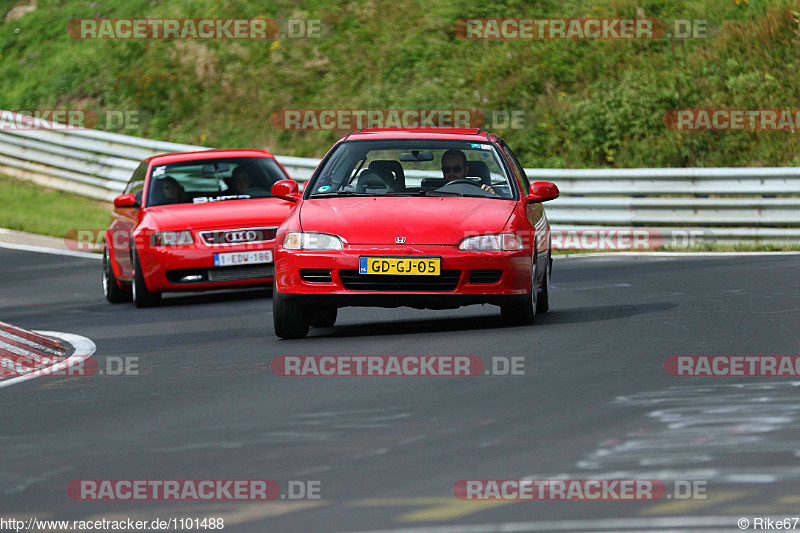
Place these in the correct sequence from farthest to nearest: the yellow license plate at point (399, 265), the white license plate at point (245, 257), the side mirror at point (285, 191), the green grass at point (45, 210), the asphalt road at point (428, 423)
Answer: the green grass at point (45, 210)
the white license plate at point (245, 257)
the side mirror at point (285, 191)
the yellow license plate at point (399, 265)
the asphalt road at point (428, 423)

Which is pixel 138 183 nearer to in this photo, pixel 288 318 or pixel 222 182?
pixel 222 182

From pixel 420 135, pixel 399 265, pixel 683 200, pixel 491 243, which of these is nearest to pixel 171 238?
pixel 420 135

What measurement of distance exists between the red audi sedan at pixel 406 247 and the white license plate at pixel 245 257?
310cm

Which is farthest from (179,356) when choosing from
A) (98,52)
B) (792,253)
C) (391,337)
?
(98,52)

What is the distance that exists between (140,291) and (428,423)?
810cm

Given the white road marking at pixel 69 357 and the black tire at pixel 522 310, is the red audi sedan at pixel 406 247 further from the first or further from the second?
the white road marking at pixel 69 357

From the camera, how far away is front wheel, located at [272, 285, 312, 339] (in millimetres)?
10344

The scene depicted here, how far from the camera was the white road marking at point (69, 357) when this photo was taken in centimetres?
902

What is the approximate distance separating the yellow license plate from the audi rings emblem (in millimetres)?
4381

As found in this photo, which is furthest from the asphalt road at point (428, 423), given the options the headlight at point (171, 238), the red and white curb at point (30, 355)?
the headlight at point (171, 238)

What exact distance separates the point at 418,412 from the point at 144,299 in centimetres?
777

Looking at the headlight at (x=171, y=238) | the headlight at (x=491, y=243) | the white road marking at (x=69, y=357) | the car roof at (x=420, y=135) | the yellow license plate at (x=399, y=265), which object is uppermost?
the car roof at (x=420, y=135)

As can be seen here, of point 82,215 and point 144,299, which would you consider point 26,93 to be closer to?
point 82,215

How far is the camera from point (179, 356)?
10031 millimetres
